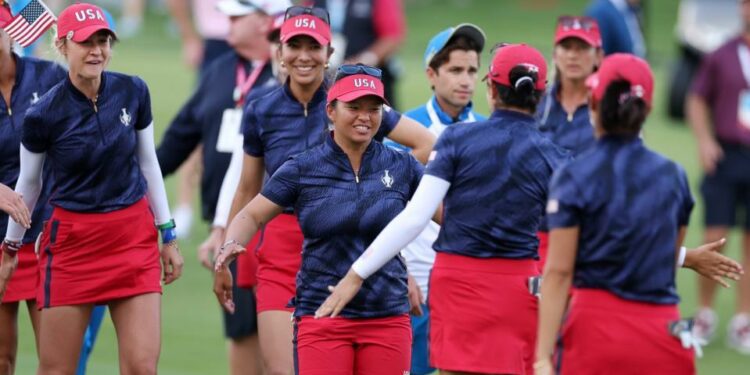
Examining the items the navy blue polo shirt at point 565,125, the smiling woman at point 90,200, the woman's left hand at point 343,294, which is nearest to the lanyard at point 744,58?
the navy blue polo shirt at point 565,125

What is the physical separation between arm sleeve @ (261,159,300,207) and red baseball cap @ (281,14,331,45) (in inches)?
37.1

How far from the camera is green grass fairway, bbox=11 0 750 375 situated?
36.9 ft

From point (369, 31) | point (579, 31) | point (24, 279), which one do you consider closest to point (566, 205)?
point (24, 279)

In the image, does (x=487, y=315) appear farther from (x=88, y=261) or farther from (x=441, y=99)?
(x=88, y=261)

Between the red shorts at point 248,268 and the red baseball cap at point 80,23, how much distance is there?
1.76m

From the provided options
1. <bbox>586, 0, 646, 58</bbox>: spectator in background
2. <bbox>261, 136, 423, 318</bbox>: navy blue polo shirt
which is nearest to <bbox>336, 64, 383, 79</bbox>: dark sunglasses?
<bbox>261, 136, 423, 318</bbox>: navy blue polo shirt

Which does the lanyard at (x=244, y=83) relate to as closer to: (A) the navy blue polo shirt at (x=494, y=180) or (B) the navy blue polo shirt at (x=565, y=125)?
(B) the navy blue polo shirt at (x=565, y=125)

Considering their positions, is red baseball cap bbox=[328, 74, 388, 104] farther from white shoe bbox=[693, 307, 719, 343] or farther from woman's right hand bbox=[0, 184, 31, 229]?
white shoe bbox=[693, 307, 719, 343]

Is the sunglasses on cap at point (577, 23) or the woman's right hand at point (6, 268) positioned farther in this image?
the sunglasses on cap at point (577, 23)

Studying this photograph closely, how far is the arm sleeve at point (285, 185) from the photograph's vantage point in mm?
7012

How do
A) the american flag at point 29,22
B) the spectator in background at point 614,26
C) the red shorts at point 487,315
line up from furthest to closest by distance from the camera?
the spectator in background at point 614,26 → the american flag at point 29,22 → the red shorts at point 487,315

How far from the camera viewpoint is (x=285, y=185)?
276 inches

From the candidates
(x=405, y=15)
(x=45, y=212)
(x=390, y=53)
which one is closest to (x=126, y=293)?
(x=45, y=212)

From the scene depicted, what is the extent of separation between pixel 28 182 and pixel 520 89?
251 centimetres
